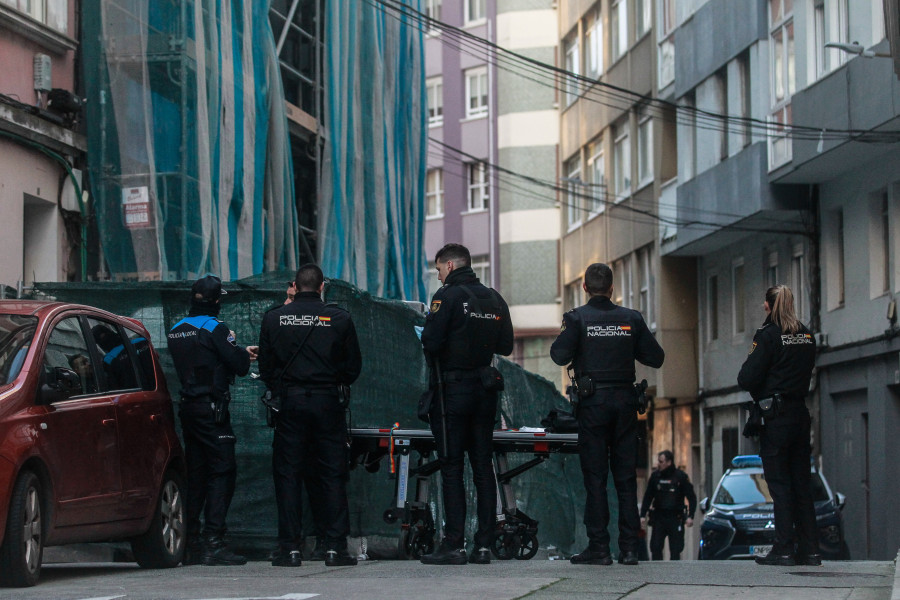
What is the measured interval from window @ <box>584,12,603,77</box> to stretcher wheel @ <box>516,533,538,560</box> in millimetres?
29252

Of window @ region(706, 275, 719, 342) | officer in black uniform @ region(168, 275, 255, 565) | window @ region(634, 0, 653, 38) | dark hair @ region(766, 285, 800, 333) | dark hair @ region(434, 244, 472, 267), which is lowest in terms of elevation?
officer in black uniform @ region(168, 275, 255, 565)

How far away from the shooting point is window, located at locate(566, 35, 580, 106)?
141ft

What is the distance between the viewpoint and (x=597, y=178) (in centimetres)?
4072

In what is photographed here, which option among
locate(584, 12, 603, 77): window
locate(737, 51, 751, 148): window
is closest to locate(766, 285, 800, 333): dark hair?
locate(737, 51, 751, 148): window

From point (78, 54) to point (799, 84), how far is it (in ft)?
43.7

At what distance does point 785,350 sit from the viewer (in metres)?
10.9

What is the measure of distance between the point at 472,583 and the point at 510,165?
42.2m

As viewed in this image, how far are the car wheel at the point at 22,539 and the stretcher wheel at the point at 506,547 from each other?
4.12 meters

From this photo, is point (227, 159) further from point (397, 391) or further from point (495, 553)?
point (495, 553)

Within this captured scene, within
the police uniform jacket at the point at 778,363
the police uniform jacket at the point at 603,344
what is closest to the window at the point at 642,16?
the police uniform jacket at the point at 778,363

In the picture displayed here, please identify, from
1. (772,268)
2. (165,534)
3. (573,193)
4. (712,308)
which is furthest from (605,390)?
(573,193)

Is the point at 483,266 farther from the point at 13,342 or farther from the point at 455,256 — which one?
the point at 13,342

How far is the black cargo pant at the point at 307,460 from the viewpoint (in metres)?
10.3

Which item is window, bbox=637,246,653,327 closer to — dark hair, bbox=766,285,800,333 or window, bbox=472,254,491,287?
window, bbox=472,254,491,287
